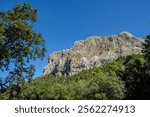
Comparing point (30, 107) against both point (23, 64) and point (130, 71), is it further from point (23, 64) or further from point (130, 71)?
point (130, 71)

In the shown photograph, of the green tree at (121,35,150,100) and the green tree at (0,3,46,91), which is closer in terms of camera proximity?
the green tree at (0,3,46,91)

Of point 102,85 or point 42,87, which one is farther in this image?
point 42,87

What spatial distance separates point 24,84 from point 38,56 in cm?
274

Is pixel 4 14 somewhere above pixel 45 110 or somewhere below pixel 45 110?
Answer: above

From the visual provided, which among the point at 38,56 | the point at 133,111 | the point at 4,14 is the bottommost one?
the point at 133,111

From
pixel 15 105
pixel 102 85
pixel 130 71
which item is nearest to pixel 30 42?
pixel 15 105

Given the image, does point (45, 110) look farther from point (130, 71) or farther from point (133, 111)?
point (130, 71)

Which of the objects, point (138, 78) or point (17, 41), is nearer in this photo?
point (17, 41)

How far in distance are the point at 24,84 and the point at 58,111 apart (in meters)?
18.0

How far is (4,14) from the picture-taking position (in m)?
28.1

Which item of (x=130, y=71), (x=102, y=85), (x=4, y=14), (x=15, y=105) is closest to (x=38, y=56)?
(x=4, y=14)

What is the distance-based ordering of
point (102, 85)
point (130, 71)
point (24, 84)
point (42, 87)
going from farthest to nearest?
point (42, 87)
point (130, 71)
point (102, 85)
point (24, 84)

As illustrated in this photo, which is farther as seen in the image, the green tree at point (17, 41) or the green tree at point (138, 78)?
the green tree at point (138, 78)

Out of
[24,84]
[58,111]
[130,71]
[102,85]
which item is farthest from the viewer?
[130,71]
